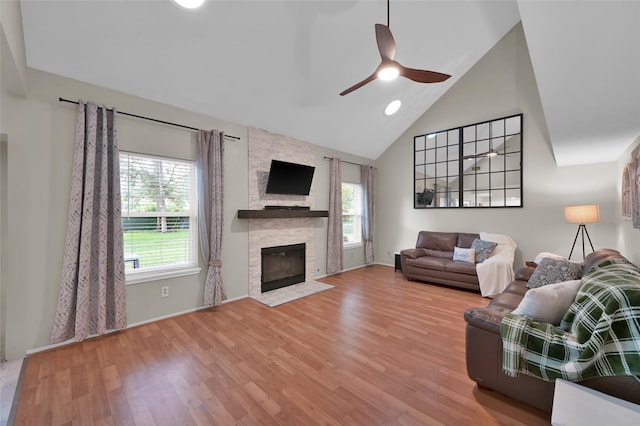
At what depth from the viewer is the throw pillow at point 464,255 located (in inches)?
177

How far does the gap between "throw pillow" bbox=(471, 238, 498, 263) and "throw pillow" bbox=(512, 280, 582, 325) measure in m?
2.72

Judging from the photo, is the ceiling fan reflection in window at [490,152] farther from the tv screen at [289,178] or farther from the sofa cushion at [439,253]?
the tv screen at [289,178]

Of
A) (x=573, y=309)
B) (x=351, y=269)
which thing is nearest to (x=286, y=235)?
(x=351, y=269)

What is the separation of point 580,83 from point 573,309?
190 cm

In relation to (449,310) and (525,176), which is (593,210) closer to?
(525,176)

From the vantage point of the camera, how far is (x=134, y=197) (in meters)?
3.07

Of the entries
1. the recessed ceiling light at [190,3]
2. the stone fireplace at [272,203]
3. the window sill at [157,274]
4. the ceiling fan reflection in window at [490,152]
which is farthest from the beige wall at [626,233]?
the window sill at [157,274]

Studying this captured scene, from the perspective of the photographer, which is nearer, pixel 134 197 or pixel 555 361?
pixel 555 361

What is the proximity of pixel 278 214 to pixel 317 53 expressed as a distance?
7.74 ft

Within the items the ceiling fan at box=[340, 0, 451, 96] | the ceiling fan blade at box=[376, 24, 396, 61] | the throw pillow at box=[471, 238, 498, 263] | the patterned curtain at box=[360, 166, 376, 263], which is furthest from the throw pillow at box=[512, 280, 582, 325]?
the patterned curtain at box=[360, 166, 376, 263]

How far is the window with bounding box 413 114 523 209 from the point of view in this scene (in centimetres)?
468

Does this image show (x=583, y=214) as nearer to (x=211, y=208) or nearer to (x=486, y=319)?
(x=486, y=319)

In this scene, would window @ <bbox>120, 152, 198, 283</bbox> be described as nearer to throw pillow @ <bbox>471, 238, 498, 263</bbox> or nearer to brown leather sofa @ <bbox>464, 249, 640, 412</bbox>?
brown leather sofa @ <bbox>464, 249, 640, 412</bbox>

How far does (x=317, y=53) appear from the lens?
3.36 meters
